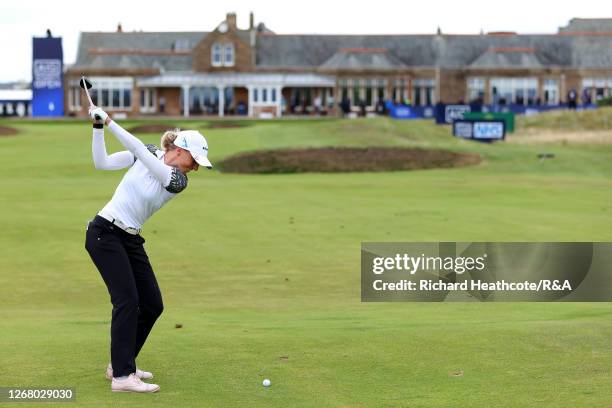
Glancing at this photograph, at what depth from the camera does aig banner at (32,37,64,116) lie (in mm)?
94938

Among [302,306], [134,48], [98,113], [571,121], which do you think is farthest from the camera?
[134,48]

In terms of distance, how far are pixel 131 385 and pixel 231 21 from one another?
98.4 meters

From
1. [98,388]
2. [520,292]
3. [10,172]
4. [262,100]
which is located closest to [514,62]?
[262,100]

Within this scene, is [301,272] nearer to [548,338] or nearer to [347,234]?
[347,234]

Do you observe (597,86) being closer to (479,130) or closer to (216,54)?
(216,54)

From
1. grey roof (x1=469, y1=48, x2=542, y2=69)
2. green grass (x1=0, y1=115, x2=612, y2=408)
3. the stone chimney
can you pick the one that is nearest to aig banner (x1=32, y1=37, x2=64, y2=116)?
the stone chimney

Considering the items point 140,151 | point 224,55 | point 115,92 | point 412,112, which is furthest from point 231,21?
point 140,151

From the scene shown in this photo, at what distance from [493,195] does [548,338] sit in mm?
22366

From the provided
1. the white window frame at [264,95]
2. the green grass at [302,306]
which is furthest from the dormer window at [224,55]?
the green grass at [302,306]

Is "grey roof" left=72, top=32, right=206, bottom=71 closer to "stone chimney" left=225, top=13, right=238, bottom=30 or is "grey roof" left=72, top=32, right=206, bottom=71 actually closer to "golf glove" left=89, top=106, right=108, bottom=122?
"stone chimney" left=225, top=13, right=238, bottom=30

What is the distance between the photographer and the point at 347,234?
2488 centimetres

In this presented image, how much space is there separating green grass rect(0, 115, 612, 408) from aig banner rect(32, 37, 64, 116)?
54359mm

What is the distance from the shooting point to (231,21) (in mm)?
106688

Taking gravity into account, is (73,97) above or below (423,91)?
below
